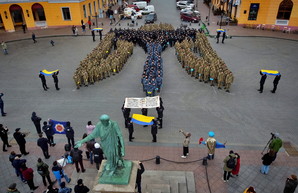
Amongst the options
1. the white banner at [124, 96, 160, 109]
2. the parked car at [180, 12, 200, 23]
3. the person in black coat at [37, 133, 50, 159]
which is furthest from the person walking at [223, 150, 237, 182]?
the parked car at [180, 12, 200, 23]

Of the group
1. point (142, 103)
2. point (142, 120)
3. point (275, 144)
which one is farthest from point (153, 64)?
point (275, 144)

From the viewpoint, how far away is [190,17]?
35031 mm

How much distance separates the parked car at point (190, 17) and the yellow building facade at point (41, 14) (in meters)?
14.9

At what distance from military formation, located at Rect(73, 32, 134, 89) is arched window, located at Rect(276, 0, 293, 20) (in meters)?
21.3

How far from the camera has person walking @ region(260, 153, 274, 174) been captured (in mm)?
8195

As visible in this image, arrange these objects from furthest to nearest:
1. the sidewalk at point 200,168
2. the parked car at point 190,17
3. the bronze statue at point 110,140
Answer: the parked car at point 190,17 < the sidewalk at point 200,168 < the bronze statue at point 110,140

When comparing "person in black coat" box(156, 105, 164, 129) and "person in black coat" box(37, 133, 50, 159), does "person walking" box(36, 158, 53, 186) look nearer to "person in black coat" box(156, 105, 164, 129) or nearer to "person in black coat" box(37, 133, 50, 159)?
"person in black coat" box(37, 133, 50, 159)

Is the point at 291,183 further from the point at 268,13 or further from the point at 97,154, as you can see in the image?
the point at 268,13

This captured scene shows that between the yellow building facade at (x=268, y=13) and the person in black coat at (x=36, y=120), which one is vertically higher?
the yellow building facade at (x=268, y=13)

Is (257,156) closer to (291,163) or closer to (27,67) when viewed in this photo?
(291,163)

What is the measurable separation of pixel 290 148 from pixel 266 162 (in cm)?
244

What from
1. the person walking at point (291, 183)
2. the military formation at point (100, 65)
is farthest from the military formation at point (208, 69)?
the person walking at point (291, 183)

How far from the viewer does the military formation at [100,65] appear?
51.5ft

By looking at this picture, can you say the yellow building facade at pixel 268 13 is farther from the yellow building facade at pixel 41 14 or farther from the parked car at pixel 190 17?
the yellow building facade at pixel 41 14
